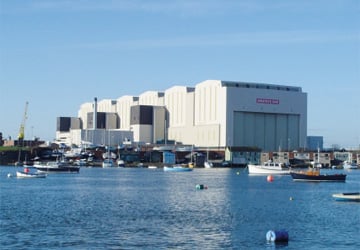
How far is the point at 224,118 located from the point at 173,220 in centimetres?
10964

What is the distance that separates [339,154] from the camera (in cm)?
15675

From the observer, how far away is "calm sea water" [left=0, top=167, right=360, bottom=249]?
3077 cm

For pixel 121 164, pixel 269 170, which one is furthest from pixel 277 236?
pixel 121 164

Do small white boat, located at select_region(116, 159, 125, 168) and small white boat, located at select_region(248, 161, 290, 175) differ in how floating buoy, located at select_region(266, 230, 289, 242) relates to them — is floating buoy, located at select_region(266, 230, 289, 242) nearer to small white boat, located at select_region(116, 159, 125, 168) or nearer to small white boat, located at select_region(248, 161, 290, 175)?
small white boat, located at select_region(248, 161, 290, 175)

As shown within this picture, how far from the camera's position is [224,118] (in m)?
148

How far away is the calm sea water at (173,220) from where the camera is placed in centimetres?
3077

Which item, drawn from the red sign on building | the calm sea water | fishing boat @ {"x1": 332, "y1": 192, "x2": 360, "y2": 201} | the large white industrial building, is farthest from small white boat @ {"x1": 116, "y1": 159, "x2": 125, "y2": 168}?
fishing boat @ {"x1": 332, "y1": 192, "x2": 360, "y2": 201}

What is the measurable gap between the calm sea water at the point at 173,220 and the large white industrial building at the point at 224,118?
8970cm

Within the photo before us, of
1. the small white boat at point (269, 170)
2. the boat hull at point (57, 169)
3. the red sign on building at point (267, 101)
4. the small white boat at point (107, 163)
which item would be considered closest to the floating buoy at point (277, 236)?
the small white boat at point (269, 170)

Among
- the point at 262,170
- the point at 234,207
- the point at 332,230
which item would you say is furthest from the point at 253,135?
the point at 332,230

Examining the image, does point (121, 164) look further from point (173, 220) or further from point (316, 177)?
point (173, 220)

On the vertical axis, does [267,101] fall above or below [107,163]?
above

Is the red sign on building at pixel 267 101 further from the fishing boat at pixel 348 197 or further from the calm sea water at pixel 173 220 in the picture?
the fishing boat at pixel 348 197

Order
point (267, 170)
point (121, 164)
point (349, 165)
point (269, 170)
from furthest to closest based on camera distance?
point (121, 164) < point (349, 165) < point (267, 170) < point (269, 170)
